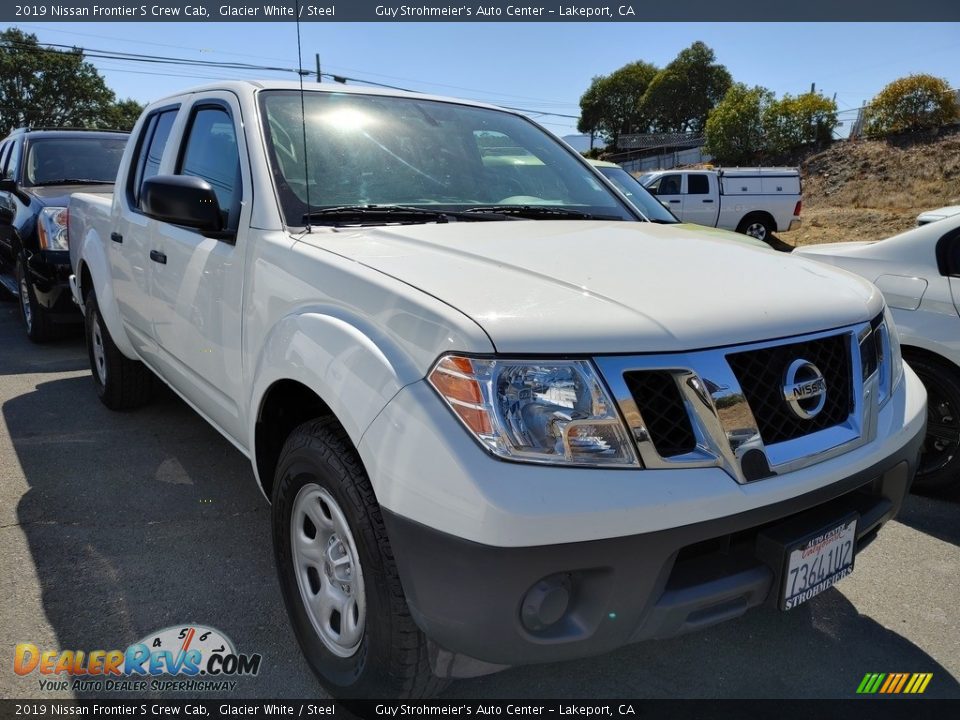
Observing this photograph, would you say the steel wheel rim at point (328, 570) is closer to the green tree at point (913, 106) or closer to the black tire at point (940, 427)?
the black tire at point (940, 427)

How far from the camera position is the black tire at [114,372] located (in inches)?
179

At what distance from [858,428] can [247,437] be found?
193 cm

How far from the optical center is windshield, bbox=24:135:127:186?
24.1 ft

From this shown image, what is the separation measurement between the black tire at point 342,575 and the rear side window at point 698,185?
17583mm

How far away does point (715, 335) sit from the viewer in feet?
5.70

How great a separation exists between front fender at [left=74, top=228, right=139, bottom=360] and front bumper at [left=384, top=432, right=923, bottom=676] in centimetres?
Answer: 307

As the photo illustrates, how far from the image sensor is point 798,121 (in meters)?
32.1

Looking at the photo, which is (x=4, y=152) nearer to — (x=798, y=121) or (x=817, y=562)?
(x=817, y=562)

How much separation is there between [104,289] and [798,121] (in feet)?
110

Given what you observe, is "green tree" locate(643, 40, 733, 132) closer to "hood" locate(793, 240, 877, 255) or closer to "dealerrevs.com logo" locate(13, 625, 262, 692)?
"hood" locate(793, 240, 877, 255)

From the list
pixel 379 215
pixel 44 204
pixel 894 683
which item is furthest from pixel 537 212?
pixel 44 204

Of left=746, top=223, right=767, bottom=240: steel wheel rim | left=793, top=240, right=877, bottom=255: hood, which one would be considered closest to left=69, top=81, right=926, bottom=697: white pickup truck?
left=793, top=240, right=877, bottom=255: hood

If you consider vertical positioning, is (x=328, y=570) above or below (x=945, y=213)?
below

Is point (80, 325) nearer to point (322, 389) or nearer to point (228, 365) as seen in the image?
point (228, 365)
